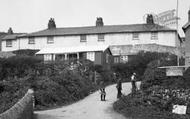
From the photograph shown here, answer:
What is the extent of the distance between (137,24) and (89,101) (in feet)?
106

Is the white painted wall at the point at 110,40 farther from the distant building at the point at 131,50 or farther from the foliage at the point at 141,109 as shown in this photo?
the foliage at the point at 141,109

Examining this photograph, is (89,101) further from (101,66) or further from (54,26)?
(54,26)

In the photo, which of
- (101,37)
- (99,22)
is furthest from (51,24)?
(101,37)

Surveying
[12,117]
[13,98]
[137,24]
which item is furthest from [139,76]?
[12,117]

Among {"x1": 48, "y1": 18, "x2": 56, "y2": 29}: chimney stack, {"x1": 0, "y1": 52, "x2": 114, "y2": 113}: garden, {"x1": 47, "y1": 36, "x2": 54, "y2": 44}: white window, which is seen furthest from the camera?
{"x1": 48, "y1": 18, "x2": 56, "y2": 29}: chimney stack

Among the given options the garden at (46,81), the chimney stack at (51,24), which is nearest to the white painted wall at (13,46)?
the chimney stack at (51,24)

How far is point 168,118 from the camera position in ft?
63.1

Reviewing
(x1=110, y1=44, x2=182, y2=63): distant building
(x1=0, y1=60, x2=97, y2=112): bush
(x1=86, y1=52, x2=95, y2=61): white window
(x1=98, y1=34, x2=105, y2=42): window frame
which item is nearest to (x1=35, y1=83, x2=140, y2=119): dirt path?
(x1=0, y1=60, x2=97, y2=112): bush

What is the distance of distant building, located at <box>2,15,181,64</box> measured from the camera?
175ft

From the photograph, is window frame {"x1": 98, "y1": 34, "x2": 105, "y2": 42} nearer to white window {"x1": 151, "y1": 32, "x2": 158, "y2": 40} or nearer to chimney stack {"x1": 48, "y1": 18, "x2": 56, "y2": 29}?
white window {"x1": 151, "y1": 32, "x2": 158, "y2": 40}

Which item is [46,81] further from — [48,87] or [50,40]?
[50,40]

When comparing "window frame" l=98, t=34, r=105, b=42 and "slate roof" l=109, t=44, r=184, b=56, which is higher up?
"window frame" l=98, t=34, r=105, b=42

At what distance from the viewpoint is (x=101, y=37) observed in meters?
54.9

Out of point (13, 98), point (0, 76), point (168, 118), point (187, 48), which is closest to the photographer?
point (168, 118)
